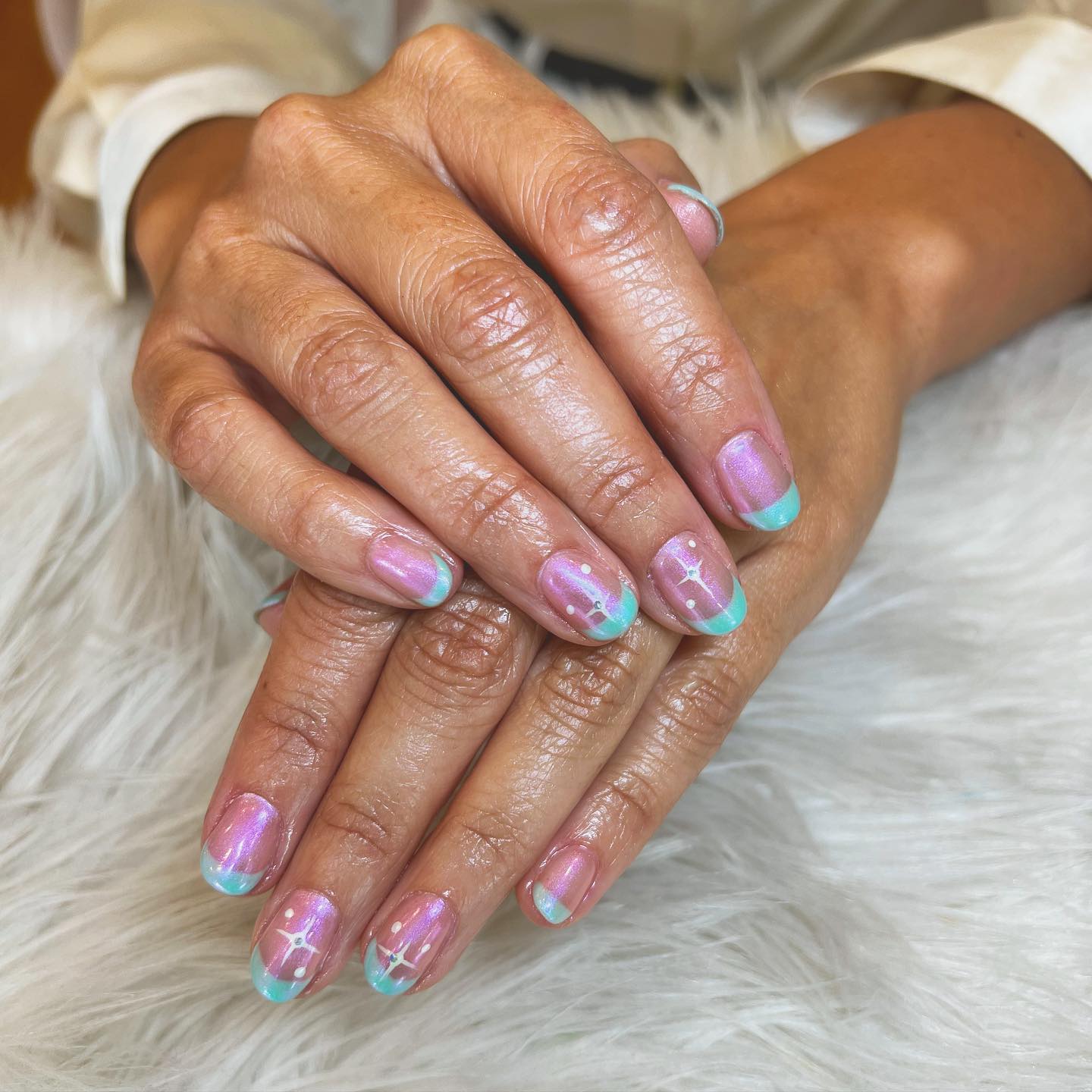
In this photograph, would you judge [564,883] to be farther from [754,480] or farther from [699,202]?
[699,202]

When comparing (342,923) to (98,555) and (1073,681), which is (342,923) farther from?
(1073,681)

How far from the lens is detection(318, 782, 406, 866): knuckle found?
1.37 feet

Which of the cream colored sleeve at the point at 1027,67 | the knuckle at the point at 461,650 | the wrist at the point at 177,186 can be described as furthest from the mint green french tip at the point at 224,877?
the cream colored sleeve at the point at 1027,67

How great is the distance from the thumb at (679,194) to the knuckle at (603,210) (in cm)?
4

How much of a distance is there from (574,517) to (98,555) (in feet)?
0.98

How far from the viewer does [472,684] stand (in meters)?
0.43

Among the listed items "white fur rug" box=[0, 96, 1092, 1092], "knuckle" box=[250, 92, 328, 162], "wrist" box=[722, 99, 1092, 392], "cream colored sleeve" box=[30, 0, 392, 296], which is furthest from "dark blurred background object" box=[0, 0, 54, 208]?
"wrist" box=[722, 99, 1092, 392]

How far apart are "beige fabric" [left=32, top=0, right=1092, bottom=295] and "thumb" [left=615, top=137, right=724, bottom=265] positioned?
232mm

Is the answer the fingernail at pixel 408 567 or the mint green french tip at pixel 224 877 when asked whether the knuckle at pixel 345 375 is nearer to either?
the fingernail at pixel 408 567

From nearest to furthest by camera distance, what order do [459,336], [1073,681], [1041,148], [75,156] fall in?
[459,336] < [1073,681] < [1041,148] < [75,156]

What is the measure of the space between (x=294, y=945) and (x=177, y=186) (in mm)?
474

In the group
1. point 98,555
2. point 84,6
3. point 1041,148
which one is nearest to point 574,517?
point 98,555

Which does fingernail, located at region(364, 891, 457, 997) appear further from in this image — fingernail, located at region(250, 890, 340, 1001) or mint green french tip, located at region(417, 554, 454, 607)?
mint green french tip, located at region(417, 554, 454, 607)

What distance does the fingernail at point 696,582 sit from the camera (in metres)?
0.40
